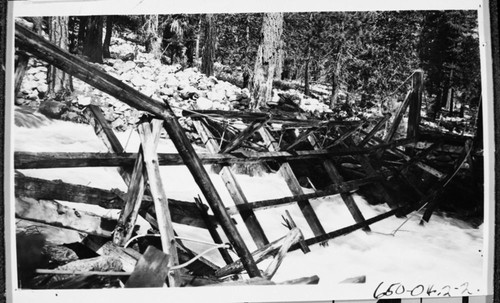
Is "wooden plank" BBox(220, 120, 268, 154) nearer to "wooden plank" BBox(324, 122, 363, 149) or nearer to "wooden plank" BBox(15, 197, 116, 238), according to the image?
"wooden plank" BBox(324, 122, 363, 149)

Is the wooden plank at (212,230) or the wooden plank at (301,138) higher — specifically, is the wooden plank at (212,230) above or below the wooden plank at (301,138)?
below

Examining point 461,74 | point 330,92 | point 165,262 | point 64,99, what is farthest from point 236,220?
point 461,74

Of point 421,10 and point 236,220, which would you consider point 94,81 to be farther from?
point 421,10

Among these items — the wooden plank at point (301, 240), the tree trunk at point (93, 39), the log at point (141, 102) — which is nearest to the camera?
the log at point (141, 102)

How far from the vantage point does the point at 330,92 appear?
159 centimetres

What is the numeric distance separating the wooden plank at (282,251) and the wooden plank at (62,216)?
2.22 ft

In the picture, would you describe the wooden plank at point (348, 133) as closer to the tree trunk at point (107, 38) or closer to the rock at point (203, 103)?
the rock at point (203, 103)

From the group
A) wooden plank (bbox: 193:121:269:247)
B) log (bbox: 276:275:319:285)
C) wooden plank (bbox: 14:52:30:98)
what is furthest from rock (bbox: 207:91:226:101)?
log (bbox: 276:275:319:285)

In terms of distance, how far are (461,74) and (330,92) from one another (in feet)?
1.92

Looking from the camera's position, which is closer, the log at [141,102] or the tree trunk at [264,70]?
the log at [141,102]

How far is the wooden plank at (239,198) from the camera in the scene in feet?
5.02

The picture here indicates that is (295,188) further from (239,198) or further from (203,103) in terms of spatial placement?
(203,103)

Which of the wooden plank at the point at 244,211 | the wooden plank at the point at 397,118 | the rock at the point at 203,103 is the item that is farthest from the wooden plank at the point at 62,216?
the wooden plank at the point at 397,118

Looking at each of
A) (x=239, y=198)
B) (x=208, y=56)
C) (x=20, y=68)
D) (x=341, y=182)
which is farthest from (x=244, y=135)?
(x=20, y=68)
